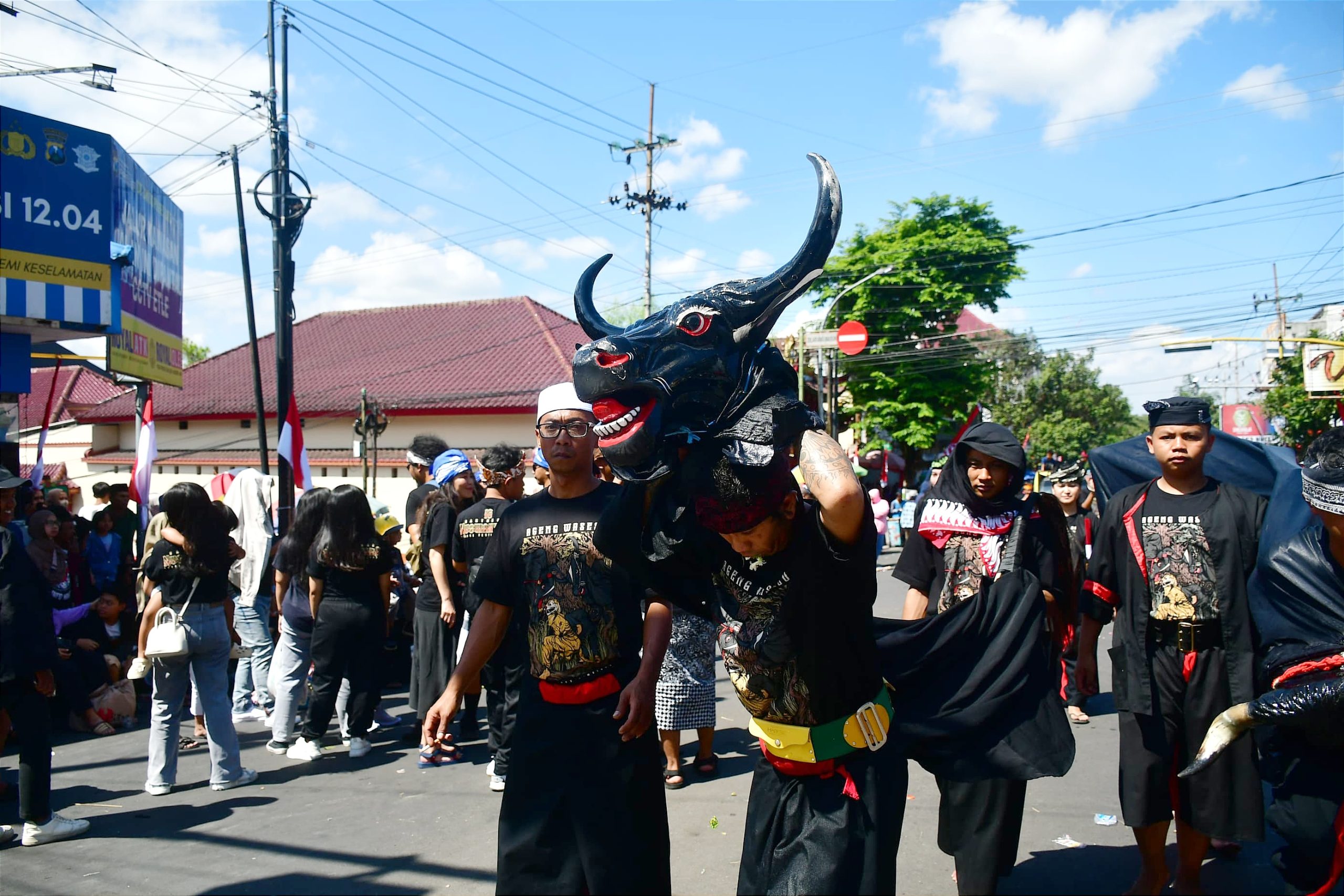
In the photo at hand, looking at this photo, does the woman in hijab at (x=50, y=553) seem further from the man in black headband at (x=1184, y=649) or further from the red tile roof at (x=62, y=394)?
the red tile roof at (x=62, y=394)

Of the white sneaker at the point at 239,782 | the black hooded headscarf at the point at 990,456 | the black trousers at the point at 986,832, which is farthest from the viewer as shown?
the white sneaker at the point at 239,782

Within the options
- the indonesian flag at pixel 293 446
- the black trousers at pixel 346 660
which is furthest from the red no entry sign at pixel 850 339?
the black trousers at pixel 346 660

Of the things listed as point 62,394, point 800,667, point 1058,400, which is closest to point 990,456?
point 800,667

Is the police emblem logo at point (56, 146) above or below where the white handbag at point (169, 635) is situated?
above

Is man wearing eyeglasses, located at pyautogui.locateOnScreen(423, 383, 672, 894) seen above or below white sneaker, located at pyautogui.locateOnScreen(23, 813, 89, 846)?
above

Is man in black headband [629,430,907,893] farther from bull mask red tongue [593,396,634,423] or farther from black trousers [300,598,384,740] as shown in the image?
black trousers [300,598,384,740]

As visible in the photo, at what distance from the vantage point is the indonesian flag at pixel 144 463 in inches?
410

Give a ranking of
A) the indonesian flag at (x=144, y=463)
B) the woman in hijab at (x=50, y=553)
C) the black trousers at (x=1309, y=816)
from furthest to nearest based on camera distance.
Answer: the indonesian flag at (x=144, y=463) → the woman in hijab at (x=50, y=553) → the black trousers at (x=1309, y=816)

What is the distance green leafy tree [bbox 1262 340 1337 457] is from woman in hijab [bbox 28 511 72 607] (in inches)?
857

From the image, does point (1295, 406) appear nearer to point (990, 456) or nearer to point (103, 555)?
point (990, 456)

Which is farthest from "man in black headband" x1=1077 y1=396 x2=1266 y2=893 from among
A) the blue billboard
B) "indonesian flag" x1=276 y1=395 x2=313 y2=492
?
the blue billboard

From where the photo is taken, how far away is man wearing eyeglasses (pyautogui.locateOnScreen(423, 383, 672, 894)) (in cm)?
307

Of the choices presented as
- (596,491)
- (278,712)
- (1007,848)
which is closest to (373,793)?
(278,712)

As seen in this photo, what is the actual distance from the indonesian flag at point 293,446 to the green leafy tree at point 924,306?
28.5m
